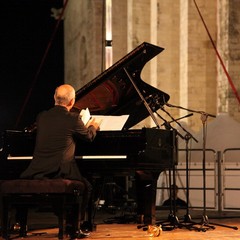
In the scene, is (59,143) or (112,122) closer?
(59,143)

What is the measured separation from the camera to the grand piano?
292 inches

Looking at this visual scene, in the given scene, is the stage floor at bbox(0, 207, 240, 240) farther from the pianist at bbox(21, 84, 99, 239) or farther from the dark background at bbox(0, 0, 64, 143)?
the dark background at bbox(0, 0, 64, 143)

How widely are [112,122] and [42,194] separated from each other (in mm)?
1432

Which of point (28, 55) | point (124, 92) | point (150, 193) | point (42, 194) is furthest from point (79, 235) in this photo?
point (28, 55)

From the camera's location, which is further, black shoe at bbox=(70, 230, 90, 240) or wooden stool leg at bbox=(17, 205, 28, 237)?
wooden stool leg at bbox=(17, 205, 28, 237)

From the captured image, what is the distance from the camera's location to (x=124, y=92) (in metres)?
8.53

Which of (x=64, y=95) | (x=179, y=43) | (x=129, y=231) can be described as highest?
(x=179, y=43)

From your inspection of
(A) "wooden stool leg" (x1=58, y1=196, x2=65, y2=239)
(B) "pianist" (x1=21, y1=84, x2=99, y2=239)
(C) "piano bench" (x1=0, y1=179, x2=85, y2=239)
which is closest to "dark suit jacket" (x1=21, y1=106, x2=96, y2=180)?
(B) "pianist" (x1=21, y1=84, x2=99, y2=239)

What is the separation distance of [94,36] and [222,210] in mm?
15842

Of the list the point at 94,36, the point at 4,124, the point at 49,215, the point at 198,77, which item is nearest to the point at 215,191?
the point at 49,215

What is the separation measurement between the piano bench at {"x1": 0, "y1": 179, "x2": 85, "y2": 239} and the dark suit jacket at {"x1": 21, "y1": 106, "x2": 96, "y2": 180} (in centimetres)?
20

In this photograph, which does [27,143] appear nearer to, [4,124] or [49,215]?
[49,215]

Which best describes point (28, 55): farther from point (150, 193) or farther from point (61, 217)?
point (61, 217)

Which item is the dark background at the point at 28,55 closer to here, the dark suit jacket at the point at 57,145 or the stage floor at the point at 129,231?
the stage floor at the point at 129,231
